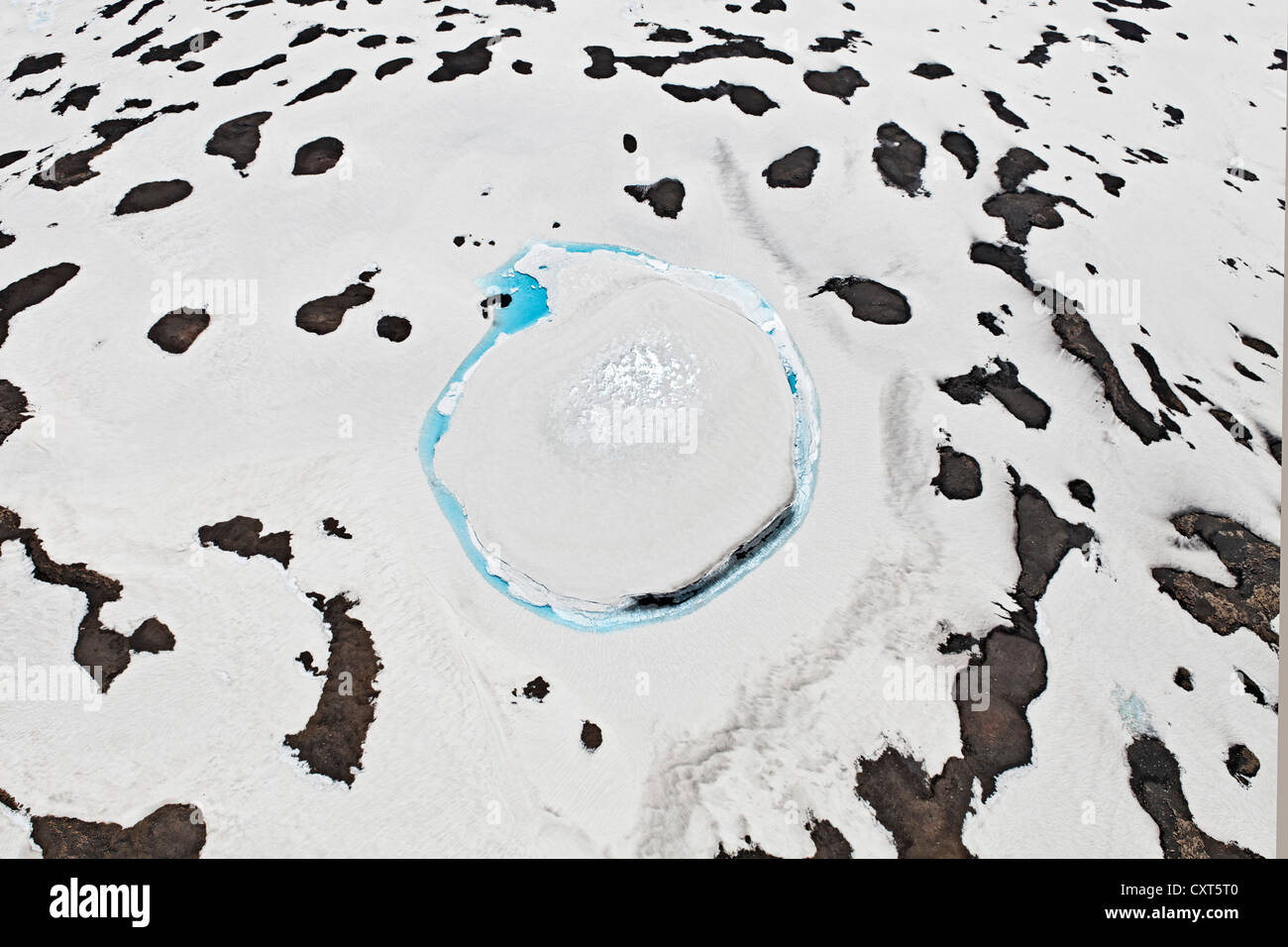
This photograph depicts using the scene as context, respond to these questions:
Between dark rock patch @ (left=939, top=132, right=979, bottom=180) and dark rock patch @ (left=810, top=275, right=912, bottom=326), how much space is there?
13.6 m

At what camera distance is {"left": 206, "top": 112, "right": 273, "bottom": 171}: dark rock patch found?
4803 cm

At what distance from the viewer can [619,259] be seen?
4562 cm

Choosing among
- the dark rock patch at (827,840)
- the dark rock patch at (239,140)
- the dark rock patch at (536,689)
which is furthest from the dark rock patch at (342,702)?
the dark rock patch at (239,140)

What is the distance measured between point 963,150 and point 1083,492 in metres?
29.7

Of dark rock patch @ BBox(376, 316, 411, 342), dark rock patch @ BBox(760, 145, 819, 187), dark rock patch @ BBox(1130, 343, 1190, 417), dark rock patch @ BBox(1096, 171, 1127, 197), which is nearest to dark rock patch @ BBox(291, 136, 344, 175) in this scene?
dark rock patch @ BBox(376, 316, 411, 342)

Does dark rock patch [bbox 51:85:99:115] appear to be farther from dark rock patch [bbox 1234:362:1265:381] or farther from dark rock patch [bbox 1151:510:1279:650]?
dark rock patch [bbox 1234:362:1265:381]

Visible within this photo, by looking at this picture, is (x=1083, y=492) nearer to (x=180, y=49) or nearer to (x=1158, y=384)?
(x=1158, y=384)

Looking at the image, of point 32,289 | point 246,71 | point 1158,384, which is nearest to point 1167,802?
point 1158,384

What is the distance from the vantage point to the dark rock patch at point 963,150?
168 ft
